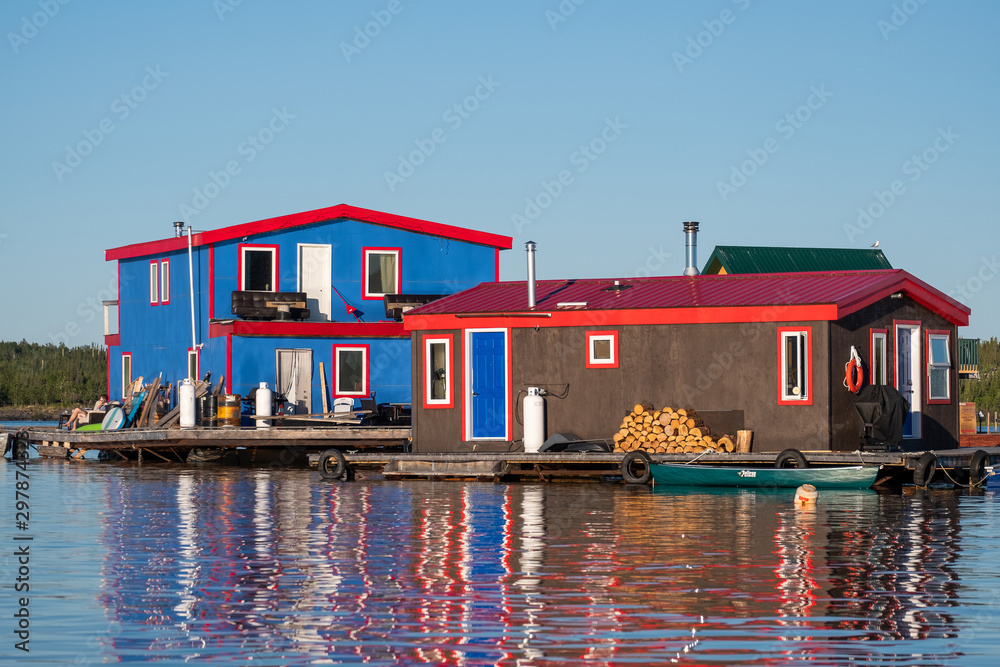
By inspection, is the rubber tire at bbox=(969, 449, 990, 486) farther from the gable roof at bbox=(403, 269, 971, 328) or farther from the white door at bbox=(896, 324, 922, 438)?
the gable roof at bbox=(403, 269, 971, 328)

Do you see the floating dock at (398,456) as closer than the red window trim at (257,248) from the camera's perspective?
Yes

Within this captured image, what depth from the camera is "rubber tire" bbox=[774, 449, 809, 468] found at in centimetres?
2364

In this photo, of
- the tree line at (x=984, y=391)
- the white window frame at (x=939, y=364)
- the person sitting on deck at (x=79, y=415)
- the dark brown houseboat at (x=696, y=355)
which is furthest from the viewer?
the tree line at (x=984, y=391)

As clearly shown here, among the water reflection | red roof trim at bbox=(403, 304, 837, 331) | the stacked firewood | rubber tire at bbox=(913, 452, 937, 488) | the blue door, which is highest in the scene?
red roof trim at bbox=(403, 304, 837, 331)

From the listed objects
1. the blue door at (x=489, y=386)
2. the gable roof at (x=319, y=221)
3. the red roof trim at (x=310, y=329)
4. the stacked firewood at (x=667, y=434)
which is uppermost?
the gable roof at (x=319, y=221)

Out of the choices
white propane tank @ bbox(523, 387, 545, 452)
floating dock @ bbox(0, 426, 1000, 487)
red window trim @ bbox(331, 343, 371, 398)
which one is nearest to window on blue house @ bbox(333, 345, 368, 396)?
red window trim @ bbox(331, 343, 371, 398)

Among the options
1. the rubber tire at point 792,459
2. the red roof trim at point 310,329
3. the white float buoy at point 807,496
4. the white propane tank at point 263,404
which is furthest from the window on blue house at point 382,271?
the white float buoy at point 807,496

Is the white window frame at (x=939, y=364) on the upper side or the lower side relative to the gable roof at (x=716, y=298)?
lower

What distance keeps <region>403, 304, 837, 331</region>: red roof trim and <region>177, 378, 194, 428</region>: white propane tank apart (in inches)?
290

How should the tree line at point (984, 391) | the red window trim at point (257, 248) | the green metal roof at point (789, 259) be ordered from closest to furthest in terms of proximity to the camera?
1. the red window trim at point (257, 248)
2. the green metal roof at point (789, 259)
3. the tree line at point (984, 391)

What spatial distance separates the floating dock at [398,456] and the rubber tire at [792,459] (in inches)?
14.7

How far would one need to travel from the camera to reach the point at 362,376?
36.6 meters

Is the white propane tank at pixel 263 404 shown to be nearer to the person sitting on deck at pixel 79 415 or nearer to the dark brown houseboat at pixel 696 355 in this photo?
the dark brown houseboat at pixel 696 355

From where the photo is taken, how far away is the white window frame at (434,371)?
92.5ft
